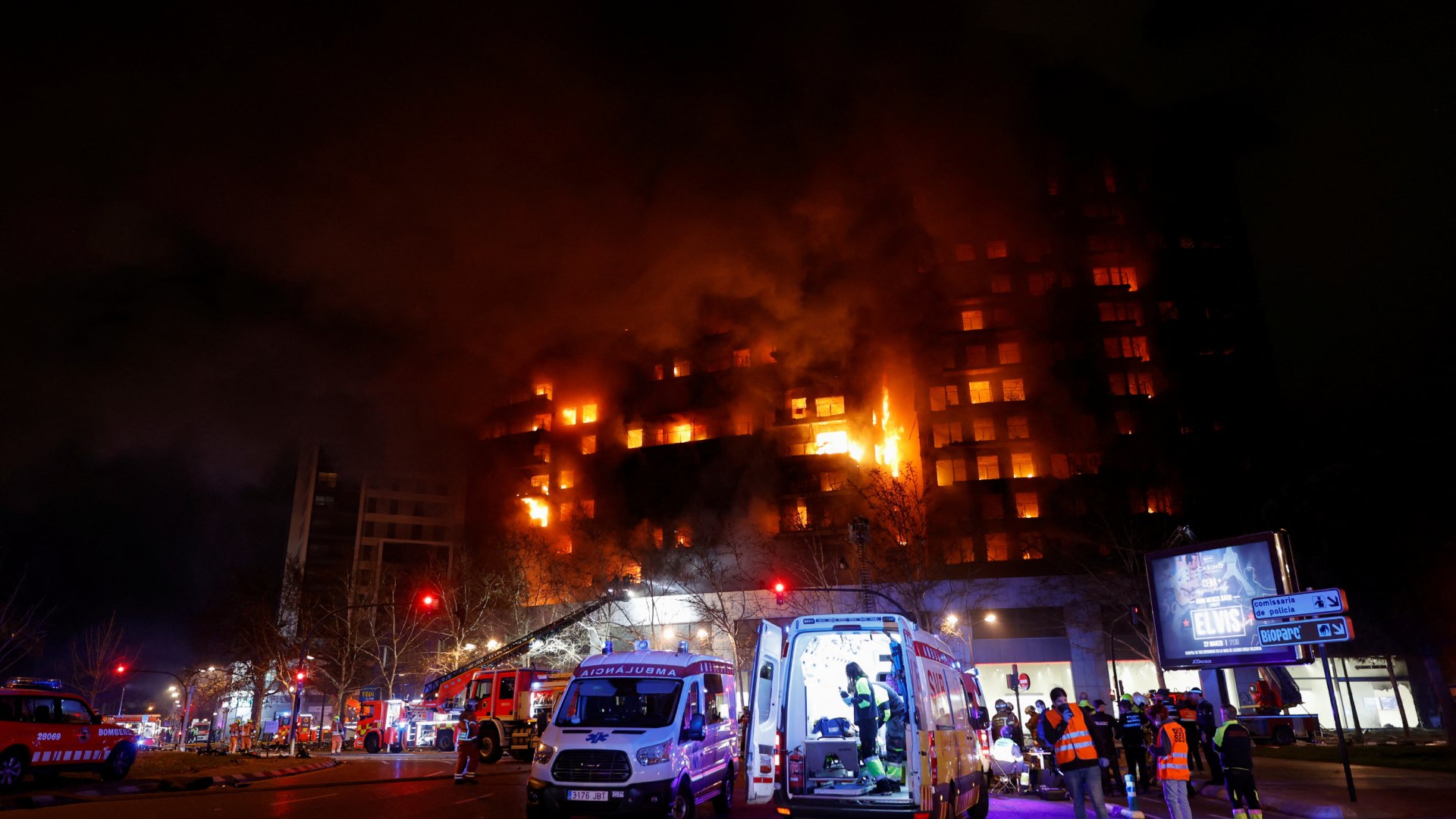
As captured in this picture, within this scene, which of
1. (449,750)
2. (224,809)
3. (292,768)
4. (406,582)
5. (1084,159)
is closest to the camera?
(224,809)

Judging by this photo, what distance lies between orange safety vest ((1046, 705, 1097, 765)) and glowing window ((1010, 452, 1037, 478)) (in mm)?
44304

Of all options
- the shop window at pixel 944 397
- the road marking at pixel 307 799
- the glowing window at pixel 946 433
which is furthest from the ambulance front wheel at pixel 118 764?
the shop window at pixel 944 397

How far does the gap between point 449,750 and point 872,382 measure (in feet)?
135

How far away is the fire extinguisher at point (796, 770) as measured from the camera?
9.25 m

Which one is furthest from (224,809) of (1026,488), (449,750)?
(1026,488)

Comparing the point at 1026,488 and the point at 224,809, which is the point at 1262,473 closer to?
the point at 1026,488

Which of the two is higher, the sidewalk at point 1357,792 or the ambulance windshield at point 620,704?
the ambulance windshield at point 620,704

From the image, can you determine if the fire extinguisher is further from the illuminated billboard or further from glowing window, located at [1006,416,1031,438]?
glowing window, located at [1006,416,1031,438]

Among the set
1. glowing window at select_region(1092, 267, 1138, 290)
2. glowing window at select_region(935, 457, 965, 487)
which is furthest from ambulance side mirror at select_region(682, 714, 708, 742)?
glowing window at select_region(1092, 267, 1138, 290)

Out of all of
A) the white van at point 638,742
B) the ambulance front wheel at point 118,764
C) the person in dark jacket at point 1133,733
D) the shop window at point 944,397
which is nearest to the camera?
the white van at point 638,742

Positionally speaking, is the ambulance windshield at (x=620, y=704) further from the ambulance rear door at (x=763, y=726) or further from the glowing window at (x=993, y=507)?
the glowing window at (x=993, y=507)

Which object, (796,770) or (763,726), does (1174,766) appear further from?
(763,726)

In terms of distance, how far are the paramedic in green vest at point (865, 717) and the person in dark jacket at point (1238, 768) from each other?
4377 millimetres

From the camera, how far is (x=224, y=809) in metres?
12.3
